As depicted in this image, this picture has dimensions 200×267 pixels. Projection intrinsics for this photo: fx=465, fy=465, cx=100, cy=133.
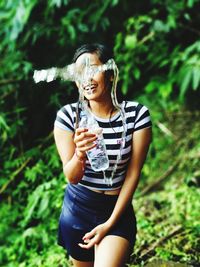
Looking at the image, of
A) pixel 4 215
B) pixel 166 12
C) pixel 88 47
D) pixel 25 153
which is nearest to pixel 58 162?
pixel 25 153

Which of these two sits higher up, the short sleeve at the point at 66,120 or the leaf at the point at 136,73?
the leaf at the point at 136,73

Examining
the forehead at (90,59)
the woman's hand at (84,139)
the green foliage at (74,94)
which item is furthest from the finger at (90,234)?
the green foliage at (74,94)

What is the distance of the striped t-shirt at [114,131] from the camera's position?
230cm

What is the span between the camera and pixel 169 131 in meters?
5.26

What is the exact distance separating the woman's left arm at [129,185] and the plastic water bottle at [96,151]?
15 cm

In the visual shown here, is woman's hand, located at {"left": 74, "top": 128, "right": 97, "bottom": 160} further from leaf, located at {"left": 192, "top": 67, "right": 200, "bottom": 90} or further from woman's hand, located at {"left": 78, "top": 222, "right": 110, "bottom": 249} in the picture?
leaf, located at {"left": 192, "top": 67, "right": 200, "bottom": 90}

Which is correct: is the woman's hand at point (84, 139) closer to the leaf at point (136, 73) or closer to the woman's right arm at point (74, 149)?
the woman's right arm at point (74, 149)

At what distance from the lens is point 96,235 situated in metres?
2.28

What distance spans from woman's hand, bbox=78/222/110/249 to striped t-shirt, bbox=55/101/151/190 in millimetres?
207

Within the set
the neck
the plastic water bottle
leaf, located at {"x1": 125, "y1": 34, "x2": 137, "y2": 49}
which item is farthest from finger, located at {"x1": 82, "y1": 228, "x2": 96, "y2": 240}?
leaf, located at {"x1": 125, "y1": 34, "x2": 137, "y2": 49}


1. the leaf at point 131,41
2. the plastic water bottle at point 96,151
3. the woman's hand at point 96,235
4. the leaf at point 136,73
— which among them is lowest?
the woman's hand at point 96,235

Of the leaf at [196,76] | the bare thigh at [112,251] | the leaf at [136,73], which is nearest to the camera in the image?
the bare thigh at [112,251]

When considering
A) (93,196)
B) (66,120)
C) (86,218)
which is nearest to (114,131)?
(66,120)

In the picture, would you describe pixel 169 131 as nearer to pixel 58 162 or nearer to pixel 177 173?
pixel 177 173
